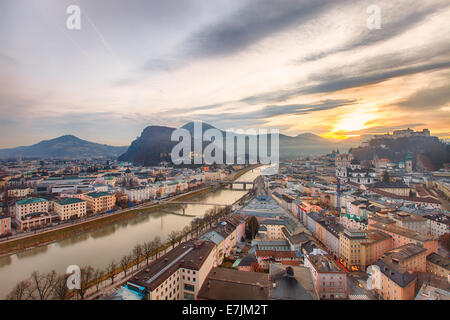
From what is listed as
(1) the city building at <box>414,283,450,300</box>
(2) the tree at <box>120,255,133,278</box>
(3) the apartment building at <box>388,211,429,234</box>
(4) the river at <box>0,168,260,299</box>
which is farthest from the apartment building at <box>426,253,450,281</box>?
(4) the river at <box>0,168,260,299</box>

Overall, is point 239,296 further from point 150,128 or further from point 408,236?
point 150,128

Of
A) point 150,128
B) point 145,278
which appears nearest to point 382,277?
point 145,278

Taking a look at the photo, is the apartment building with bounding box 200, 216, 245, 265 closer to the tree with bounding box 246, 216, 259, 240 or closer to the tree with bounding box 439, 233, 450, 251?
the tree with bounding box 246, 216, 259, 240

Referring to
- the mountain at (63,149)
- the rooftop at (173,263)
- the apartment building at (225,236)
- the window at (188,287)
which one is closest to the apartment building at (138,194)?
the apartment building at (225,236)

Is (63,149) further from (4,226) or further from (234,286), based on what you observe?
(234,286)

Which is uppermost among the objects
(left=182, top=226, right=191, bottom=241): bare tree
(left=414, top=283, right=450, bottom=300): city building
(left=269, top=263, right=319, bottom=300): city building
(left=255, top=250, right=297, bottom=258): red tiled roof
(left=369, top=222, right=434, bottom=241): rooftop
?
(left=369, top=222, right=434, bottom=241): rooftop

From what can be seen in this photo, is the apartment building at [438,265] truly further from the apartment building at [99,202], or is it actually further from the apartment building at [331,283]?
the apartment building at [99,202]
